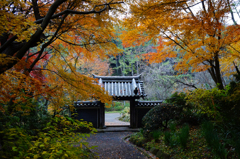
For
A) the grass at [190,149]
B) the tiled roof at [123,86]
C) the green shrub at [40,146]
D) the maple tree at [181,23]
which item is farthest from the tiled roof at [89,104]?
the green shrub at [40,146]

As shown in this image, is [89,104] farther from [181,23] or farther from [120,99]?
[181,23]

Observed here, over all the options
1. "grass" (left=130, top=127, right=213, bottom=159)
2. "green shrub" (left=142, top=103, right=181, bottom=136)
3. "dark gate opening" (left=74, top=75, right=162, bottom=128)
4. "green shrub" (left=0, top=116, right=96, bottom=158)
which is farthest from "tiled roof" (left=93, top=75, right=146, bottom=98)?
"green shrub" (left=0, top=116, right=96, bottom=158)

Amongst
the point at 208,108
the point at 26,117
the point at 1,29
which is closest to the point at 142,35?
the point at 208,108

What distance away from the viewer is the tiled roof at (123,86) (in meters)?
9.27

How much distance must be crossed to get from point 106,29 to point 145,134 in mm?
4230

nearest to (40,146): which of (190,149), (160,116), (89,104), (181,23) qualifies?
(190,149)

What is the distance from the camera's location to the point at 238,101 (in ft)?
10.6

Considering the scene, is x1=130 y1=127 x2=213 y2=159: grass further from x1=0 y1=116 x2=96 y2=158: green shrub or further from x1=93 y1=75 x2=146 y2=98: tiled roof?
x1=93 y1=75 x2=146 y2=98: tiled roof

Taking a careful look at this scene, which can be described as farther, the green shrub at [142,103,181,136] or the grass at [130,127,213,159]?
the green shrub at [142,103,181,136]

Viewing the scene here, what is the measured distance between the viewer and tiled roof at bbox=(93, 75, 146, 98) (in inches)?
365

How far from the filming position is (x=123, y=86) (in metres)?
10.1

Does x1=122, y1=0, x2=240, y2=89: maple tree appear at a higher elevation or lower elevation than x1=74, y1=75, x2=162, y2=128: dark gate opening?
higher

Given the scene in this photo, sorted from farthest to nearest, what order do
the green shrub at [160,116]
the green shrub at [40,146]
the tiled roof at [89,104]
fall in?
the tiled roof at [89,104] < the green shrub at [160,116] < the green shrub at [40,146]

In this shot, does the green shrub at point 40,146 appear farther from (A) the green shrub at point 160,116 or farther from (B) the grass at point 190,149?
(A) the green shrub at point 160,116
